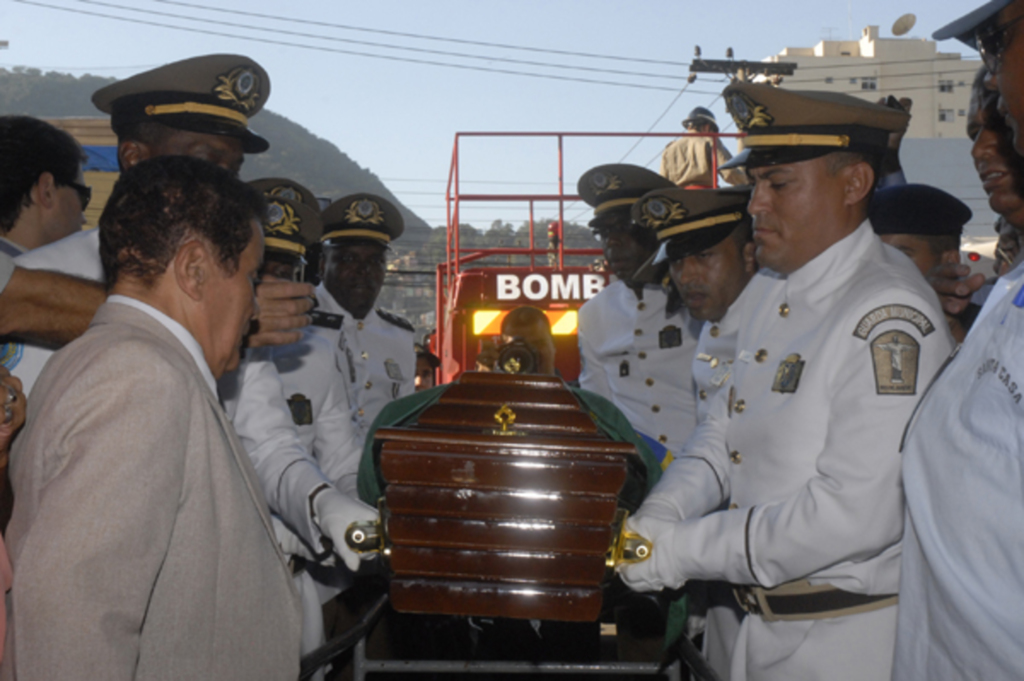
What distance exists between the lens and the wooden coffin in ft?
6.13

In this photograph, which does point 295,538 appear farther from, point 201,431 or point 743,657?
point 743,657

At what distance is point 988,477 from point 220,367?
1454 mm

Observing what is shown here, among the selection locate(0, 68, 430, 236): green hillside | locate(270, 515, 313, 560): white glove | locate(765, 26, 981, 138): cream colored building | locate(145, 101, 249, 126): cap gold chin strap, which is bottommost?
locate(270, 515, 313, 560): white glove

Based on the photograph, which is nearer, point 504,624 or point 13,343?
point 13,343

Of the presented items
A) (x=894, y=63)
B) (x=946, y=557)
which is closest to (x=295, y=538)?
(x=946, y=557)

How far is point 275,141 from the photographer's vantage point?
114 metres

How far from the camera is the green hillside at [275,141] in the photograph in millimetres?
104562

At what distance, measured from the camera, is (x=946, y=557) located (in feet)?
4.52

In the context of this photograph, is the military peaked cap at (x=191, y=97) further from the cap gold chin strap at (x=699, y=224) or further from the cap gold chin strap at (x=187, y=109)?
the cap gold chin strap at (x=699, y=224)

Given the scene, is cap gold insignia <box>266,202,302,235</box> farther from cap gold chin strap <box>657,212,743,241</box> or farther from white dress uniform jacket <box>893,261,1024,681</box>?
white dress uniform jacket <box>893,261,1024,681</box>

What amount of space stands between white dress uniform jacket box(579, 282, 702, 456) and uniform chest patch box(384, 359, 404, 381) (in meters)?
1.16

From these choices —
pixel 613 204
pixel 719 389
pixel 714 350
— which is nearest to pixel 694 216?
pixel 714 350

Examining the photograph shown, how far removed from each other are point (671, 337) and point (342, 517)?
8.90 feet

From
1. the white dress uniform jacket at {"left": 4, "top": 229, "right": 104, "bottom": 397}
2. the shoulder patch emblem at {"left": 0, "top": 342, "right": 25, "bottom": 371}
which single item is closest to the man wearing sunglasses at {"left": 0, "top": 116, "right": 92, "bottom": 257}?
the white dress uniform jacket at {"left": 4, "top": 229, "right": 104, "bottom": 397}
